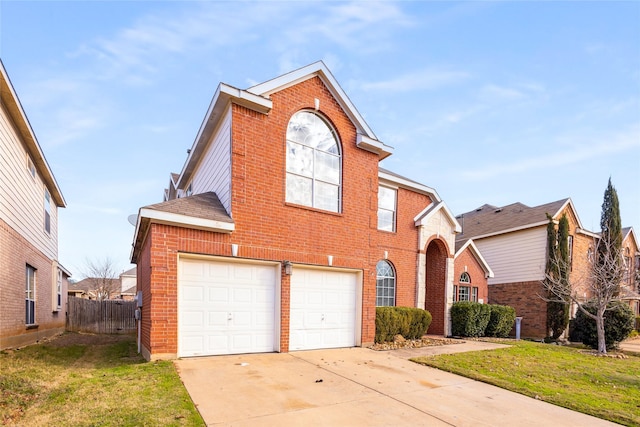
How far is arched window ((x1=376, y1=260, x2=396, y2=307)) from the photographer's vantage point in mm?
13969

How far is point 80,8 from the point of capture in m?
8.95

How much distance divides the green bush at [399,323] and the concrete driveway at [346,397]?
322 centimetres

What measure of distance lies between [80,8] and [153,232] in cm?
650

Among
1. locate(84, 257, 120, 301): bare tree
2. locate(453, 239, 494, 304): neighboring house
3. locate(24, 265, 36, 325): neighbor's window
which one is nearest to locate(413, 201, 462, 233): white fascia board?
locate(453, 239, 494, 304): neighboring house

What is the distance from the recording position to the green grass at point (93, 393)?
431 cm

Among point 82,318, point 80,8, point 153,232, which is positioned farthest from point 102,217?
point 153,232

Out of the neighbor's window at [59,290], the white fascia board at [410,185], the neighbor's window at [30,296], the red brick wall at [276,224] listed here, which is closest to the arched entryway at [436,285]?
the white fascia board at [410,185]

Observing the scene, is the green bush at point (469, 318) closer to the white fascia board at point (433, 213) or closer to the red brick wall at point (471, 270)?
the red brick wall at point (471, 270)

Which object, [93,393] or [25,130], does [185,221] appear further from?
[25,130]

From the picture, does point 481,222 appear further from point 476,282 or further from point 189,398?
point 189,398

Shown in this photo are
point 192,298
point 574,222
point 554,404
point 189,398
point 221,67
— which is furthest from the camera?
point 574,222

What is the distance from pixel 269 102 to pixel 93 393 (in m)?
6.95

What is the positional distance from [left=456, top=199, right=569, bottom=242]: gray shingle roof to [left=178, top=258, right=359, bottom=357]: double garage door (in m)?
10.8

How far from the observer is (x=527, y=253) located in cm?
2039
